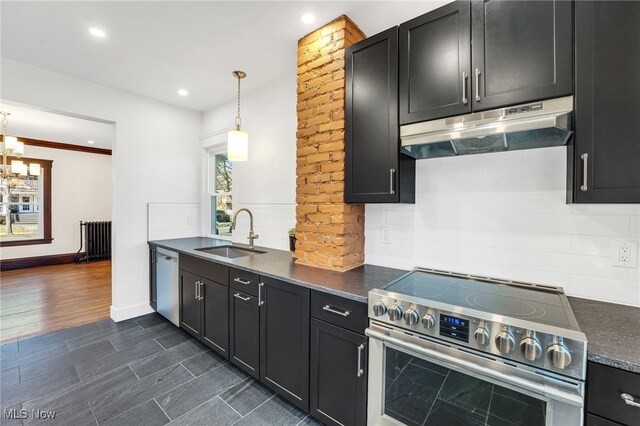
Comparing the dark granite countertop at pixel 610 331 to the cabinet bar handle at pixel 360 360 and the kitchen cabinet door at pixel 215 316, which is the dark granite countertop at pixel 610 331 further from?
the kitchen cabinet door at pixel 215 316

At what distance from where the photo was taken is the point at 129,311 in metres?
3.35

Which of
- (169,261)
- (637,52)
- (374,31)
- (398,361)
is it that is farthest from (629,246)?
(169,261)

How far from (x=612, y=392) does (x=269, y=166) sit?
287cm

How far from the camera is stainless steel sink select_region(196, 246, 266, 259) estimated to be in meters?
2.95

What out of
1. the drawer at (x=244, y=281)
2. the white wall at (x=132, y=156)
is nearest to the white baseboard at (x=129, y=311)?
the white wall at (x=132, y=156)

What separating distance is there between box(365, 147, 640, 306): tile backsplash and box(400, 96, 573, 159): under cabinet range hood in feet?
0.41

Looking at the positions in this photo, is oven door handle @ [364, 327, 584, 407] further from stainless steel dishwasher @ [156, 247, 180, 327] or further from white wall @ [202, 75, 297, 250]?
stainless steel dishwasher @ [156, 247, 180, 327]

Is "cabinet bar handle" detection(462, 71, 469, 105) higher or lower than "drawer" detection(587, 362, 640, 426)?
higher

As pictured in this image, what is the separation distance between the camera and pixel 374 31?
2.18 metres

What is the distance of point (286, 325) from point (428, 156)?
1517mm

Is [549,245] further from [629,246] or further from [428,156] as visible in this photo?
[428,156]

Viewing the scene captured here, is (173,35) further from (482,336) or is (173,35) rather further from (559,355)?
(559,355)

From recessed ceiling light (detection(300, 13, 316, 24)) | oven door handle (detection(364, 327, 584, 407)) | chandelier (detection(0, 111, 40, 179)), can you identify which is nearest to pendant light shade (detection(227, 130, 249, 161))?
recessed ceiling light (detection(300, 13, 316, 24))

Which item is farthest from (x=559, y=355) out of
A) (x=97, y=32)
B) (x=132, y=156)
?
(x=132, y=156)
